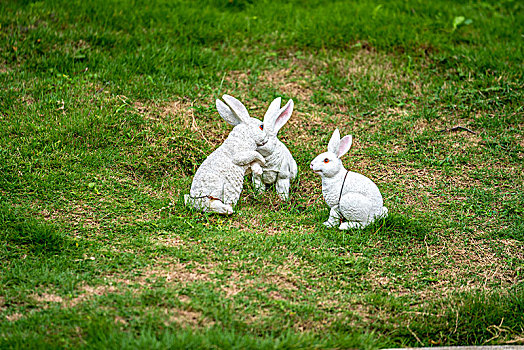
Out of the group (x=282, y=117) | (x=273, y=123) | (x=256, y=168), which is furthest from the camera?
(x=282, y=117)

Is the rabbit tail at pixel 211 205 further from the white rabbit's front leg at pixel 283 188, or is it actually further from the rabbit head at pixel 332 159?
the rabbit head at pixel 332 159

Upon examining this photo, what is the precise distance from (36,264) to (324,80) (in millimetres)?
4645

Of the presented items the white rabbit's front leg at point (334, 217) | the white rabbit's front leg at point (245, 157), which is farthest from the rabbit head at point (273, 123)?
the white rabbit's front leg at point (334, 217)

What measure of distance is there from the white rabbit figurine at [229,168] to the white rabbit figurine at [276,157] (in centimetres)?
9

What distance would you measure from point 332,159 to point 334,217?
0.54m

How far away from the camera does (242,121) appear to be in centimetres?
546

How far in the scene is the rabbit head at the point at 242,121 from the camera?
5.38 meters

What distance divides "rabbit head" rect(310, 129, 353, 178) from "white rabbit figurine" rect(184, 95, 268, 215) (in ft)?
1.90

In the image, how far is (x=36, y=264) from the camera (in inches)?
181

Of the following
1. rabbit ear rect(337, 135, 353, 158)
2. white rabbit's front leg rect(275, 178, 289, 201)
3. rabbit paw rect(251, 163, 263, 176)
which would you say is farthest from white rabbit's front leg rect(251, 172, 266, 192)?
rabbit ear rect(337, 135, 353, 158)

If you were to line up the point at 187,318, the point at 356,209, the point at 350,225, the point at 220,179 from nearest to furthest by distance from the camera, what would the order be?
the point at 187,318, the point at 356,209, the point at 350,225, the point at 220,179

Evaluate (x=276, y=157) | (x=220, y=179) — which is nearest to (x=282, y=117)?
(x=276, y=157)

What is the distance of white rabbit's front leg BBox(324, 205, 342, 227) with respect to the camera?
5195 millimetres

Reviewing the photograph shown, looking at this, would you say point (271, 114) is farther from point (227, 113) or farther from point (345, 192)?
point (345, 192)
